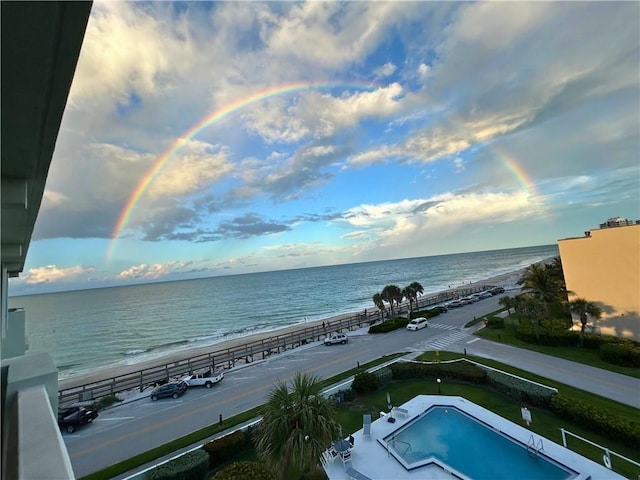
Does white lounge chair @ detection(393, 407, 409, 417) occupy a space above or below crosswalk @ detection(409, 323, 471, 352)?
below

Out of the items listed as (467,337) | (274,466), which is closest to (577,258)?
(467,337)

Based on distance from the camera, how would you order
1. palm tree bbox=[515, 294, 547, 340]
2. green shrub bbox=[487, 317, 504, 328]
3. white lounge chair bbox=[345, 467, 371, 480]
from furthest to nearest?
green shrub bbox=[487, 317, 504, 328] < palm tree bbox=[515, 294, 547, 340] < white lounge chair bbox=[345, 467, 371, 480]

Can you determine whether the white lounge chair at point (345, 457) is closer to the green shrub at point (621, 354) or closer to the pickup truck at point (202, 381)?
the pickup truck at point (202, 381)

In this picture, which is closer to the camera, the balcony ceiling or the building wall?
the balcony ceiling

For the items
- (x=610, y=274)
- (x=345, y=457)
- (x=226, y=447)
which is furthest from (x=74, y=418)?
(x=610, y=274)

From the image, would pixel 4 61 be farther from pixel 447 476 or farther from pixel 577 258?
pixel 577 258

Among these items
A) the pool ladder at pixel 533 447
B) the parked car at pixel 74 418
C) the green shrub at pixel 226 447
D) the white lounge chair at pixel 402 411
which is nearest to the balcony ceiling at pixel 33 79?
the green shrub at pixel 226 447

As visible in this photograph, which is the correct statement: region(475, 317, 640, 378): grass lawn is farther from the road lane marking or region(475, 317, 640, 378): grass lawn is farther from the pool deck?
the road lane marking

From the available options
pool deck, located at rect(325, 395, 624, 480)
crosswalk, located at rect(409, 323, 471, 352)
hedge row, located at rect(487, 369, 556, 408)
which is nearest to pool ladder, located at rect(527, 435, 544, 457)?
pool deck, located at rect(325, 395, 624, 480)
